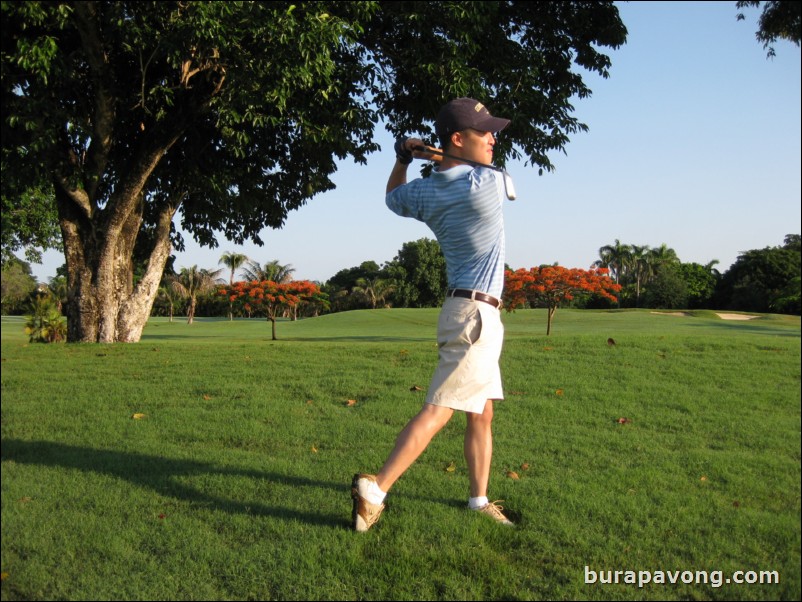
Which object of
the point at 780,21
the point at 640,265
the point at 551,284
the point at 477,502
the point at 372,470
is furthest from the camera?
the point at 551,284

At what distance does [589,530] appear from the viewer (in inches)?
124

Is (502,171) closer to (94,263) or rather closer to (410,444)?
(410,444)

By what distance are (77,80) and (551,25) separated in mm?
6818

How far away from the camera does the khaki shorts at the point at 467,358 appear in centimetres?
325

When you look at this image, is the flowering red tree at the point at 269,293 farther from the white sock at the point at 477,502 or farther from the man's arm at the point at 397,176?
the white sock at the point at 477,502

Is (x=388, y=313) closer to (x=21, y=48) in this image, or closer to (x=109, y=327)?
(x=109, y=327)

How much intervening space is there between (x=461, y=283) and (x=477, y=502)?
3.56 ft

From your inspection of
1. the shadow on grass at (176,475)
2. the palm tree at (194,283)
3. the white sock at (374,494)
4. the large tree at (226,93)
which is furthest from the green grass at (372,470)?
the palm tree at (194,283)

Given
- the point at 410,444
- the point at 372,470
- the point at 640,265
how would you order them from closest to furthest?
the point at 410,444, the point at 372,470, the point at 640,265

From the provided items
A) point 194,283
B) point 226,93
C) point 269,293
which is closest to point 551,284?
point 269,293

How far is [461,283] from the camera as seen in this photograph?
3326 millimetres

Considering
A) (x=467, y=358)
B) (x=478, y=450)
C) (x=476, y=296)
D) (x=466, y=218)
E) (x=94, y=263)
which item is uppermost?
(x=94, y=263)

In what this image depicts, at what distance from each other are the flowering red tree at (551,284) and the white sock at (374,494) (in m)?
13.2

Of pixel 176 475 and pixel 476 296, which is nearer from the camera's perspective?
pixel 476 296
